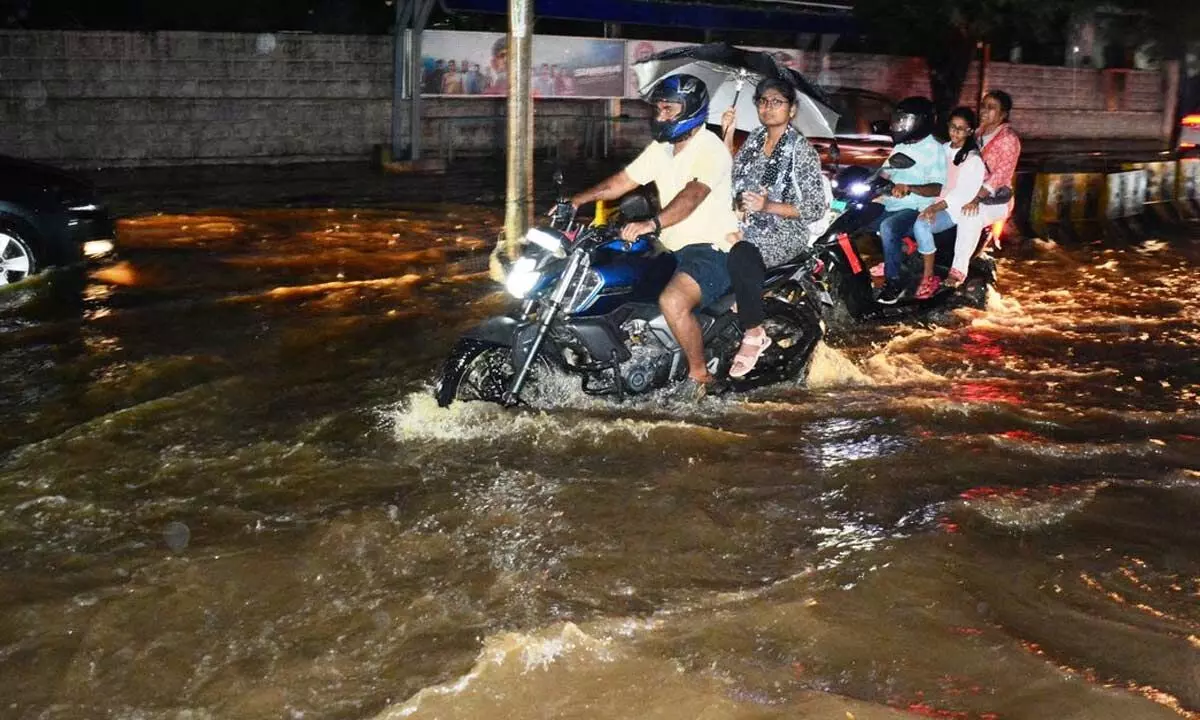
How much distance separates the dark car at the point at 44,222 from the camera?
9.66 meters

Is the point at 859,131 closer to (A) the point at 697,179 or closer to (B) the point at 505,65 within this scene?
(B) the point at 505,65

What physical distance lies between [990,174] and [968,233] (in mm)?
654

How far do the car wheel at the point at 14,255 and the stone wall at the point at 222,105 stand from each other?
7785mm

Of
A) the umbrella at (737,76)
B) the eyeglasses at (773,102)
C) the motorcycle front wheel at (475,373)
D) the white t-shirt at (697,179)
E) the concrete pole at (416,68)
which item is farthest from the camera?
the concrete pole at (416,68)

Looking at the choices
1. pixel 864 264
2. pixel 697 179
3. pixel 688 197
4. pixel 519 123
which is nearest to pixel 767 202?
pixel 697 179

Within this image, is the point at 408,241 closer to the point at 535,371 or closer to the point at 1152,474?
the point at 535,371

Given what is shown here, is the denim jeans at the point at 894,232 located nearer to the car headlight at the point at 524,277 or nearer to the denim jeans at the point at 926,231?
the denim jeans at the point at 926,231

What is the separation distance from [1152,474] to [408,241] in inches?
319

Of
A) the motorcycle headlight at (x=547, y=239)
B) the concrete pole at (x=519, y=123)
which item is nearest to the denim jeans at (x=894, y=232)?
the concrete pole at (x=519, y=123)

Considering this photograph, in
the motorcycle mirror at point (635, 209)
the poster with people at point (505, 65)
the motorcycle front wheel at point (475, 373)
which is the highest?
the poster with people at point (505, 65)

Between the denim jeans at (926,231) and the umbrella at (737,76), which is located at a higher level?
the umbrella at (737,76)

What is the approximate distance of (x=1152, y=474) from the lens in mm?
5977

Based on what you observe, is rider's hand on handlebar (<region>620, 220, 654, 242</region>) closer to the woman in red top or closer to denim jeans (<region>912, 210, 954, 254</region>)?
denim jeans (<region>912, 210, 954, 254</region>)

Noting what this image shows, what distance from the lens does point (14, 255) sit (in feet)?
Result: 31.8
